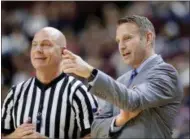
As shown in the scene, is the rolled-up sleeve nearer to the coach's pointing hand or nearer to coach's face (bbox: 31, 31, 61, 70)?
the coach's pointing hand

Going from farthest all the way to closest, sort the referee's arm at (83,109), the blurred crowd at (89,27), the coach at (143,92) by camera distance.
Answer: the blurred crowd at (89,27) < the referee's arm at (83,109) < the coach at (143,92)

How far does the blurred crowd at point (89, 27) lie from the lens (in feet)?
14.0

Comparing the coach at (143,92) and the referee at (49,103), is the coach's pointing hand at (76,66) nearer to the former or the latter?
the coach at (143,92)

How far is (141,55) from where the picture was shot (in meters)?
1.73

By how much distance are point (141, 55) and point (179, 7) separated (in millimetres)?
2957

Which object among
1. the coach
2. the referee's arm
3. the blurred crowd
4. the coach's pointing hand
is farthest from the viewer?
the blurred crowd

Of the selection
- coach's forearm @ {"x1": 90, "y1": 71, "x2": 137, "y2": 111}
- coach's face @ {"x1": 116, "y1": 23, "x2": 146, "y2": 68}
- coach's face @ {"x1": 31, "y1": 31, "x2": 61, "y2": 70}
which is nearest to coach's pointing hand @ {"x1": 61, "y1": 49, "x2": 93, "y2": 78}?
coach's forearm @ {"x1": 90, "y1": 71, "x2": 137, "y2": 111}

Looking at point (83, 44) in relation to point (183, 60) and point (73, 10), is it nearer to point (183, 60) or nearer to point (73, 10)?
point (73, 10)

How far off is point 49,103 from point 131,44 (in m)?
0.53

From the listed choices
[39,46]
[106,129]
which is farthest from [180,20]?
[106,129]

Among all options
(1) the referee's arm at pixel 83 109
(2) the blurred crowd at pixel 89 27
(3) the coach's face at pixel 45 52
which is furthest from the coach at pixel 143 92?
(2) the blurred crowd at pixel 89 27

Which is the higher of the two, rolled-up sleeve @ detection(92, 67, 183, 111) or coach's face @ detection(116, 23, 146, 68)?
coach's face @ detection(116, 23, 146, 68)

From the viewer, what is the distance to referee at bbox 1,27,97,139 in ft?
6.70

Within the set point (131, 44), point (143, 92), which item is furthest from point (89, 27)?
point (143, 92)
